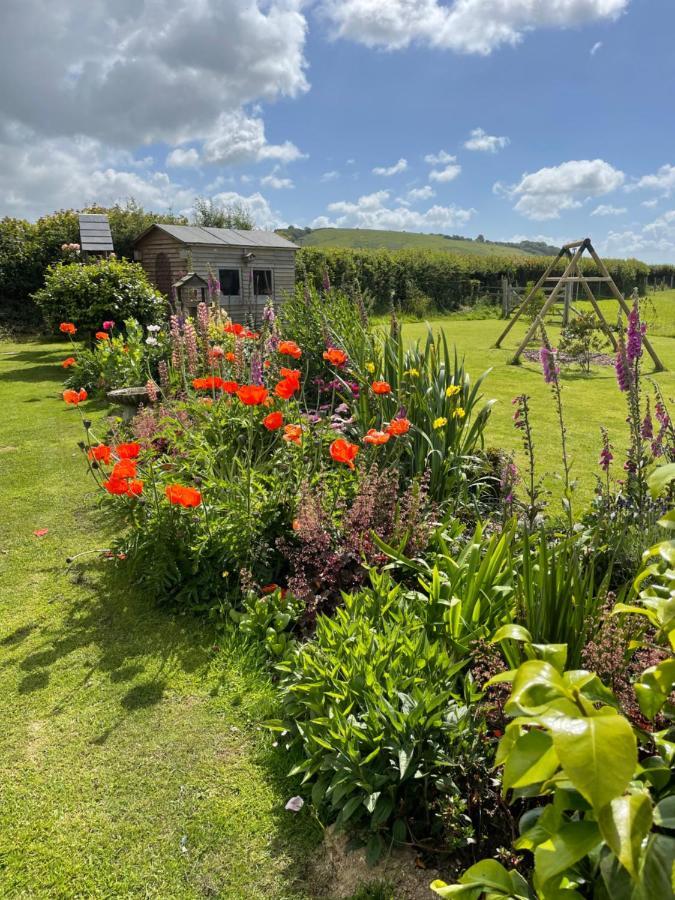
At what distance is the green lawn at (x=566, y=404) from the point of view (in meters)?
6.02

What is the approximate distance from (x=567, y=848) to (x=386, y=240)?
405 ft

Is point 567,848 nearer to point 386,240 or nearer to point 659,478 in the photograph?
point 659,478

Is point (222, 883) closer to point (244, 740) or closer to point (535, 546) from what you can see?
point (244, 740)

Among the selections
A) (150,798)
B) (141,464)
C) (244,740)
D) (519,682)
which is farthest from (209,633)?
(519,682)

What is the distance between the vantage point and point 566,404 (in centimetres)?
864

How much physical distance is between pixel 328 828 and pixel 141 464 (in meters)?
2.86

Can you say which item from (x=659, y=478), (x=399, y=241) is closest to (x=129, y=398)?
(x=659, y=478)

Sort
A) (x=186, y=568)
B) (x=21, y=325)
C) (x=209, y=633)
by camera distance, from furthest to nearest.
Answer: (x=21, y=325) < (x=186, y=568) < (x=209, y=633)

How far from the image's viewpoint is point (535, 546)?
2697mm

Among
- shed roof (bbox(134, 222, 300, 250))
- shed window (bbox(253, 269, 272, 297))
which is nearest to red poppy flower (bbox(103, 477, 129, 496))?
shed roof (bbox(134, 222, 300, 250))

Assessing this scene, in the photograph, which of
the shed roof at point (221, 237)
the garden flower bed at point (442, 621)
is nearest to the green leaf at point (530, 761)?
the garden flower bed at point (442, 621)

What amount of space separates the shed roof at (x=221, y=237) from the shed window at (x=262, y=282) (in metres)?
0.82

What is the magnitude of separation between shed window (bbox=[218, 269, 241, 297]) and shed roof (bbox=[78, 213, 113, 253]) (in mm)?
4248

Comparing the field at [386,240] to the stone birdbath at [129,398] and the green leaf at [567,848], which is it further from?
the green leaf at [567,848]
